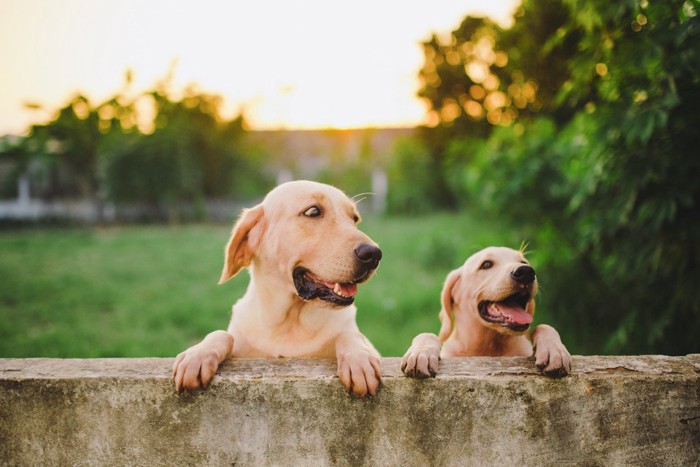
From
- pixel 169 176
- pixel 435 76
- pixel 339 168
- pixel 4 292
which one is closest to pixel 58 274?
pixel 4 292

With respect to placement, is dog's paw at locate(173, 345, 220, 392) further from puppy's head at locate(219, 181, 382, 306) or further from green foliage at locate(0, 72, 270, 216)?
green foliage at locate(0, 72, 270, 216)

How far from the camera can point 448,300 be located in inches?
118

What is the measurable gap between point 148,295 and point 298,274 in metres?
5.91

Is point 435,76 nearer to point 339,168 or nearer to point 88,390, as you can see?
point 339,168

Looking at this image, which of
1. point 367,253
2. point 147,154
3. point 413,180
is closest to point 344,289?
point 367,253

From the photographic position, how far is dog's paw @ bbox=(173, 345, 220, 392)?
2012 mm

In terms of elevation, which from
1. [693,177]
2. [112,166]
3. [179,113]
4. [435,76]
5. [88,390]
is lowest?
[88,390]

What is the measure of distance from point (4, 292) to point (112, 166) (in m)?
12.5

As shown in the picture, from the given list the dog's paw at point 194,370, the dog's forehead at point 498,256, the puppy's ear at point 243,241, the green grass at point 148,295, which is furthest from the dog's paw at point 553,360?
the green grass at point 148,295

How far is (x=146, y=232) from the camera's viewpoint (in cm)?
1602

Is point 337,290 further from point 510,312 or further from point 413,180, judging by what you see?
point 413,180

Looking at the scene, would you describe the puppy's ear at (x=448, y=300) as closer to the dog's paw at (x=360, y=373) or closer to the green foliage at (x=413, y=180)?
the dog's paw at (x=360, y=373)

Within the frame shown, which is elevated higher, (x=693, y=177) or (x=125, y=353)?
(x=693, y=177)

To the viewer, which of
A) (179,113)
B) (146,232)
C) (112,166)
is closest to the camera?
(146,232)
